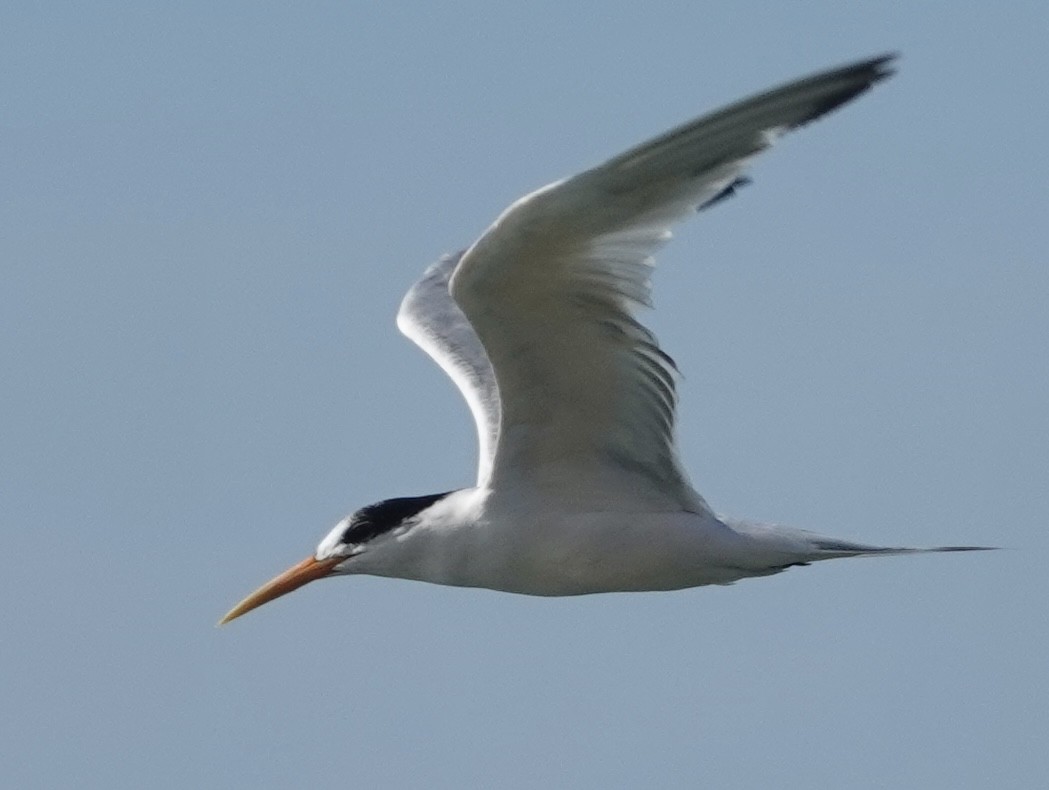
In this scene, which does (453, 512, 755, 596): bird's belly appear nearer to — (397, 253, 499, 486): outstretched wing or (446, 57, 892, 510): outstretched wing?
(446, 57, 892, 510): outstretched wing

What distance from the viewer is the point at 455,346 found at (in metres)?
9.41

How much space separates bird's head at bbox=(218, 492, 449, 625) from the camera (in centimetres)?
825

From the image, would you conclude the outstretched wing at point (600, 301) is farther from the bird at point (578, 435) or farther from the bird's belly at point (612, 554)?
the bird's belly at point (612, 554)

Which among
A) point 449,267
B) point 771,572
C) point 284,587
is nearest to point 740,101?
point 771,572

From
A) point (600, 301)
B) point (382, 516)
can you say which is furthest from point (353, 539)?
point (600, 301)

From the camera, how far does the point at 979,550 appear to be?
281 inches

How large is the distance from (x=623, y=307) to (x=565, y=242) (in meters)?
0.47

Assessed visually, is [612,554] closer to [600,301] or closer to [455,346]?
[600,301]

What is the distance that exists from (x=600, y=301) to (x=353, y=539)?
79.0 inches

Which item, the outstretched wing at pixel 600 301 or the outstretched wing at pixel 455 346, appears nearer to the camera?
the outstretched wing at pixel 600 301

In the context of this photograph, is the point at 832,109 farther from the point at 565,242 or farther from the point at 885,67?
the point at 565,242

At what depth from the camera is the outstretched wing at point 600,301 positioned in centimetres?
617

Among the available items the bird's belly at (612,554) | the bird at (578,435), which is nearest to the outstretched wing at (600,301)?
the bird at (578,435)

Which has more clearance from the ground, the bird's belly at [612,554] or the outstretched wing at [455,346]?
the outstretched wing at [455,346]
